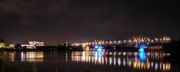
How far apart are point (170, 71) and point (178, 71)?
1213 millimetres

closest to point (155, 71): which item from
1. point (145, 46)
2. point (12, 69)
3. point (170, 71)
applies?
point (170, 71)

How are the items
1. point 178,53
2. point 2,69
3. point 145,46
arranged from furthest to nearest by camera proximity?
1. point 145,46
2. point 178,53
3. point 2,69

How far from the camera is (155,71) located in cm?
5019

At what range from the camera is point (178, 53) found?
90.4 metres

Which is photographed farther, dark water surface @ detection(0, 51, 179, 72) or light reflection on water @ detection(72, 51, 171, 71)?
light reflection on water @ detection(72, 51, 171, 71)

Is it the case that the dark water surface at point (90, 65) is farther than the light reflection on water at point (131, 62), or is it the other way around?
the light reflection on water at point (131, 62)

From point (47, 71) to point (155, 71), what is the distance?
15957 mm

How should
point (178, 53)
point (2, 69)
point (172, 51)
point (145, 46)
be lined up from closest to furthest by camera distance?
point (2, 69), point (178, 53), point (172, 51), point (145, 46)

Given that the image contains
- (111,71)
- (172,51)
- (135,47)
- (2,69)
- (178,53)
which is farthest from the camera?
(135,47)

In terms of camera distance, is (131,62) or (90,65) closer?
(90,65)

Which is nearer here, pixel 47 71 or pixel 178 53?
pixel 47 71

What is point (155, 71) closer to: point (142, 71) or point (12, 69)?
point (142, 71)

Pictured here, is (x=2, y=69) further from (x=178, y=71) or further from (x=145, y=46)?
(x=145, y=46)

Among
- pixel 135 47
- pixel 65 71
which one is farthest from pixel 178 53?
pixel 135 47
